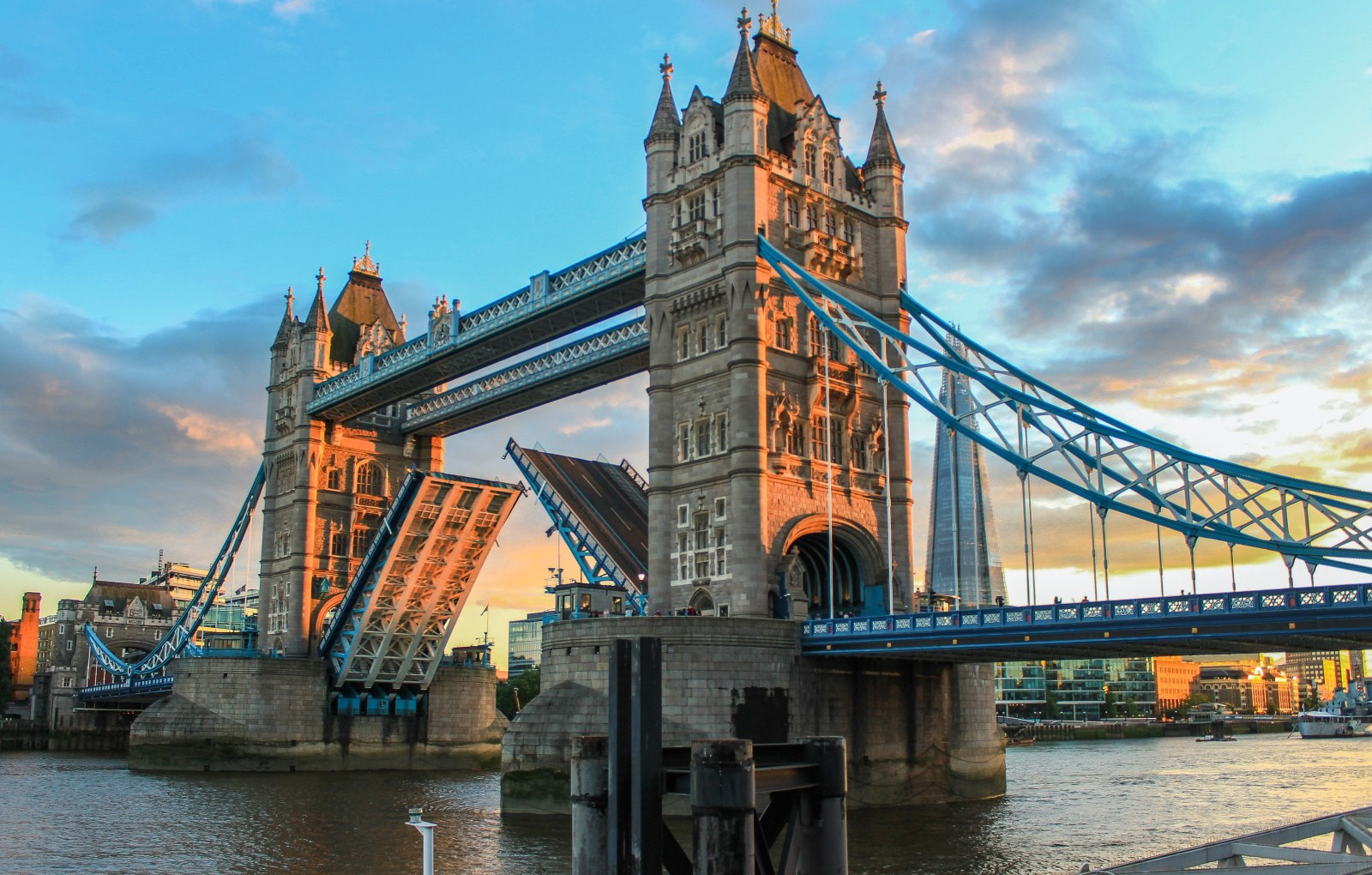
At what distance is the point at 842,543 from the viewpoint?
148ft

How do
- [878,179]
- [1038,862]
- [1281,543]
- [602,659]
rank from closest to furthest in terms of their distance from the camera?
[1038,862]
[1281,543]
[602,659]
[878,179]

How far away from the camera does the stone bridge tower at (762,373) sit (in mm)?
41719

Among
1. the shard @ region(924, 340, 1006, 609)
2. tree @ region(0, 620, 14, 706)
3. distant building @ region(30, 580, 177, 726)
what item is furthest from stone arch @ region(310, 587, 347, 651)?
the shard @ region(924, 340, 1006, 609)

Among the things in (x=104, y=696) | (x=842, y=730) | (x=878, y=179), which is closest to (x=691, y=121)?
(x=878, y=179)

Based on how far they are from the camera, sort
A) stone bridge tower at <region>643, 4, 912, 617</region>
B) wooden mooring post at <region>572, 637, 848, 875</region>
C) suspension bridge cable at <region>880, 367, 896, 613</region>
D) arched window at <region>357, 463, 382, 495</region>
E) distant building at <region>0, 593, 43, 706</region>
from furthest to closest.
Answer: distant building at <region>0, 593, 43, 706</region> < arched window at <region>357, 463, 382, 495</region> < stone bridge tower at <region>643, 4, 912, 617</region> < suspension bridge cable at <region>880, 367, 896, 613</region> < wooden mooring post at <region>572, 637, 848, 875</region>

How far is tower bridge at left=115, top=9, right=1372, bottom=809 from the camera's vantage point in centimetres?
3534

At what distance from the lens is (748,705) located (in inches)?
1455

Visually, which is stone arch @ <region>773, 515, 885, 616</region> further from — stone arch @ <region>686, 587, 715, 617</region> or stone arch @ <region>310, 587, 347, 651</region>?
stone arch @ <region>310, 587, 347, 651</region>

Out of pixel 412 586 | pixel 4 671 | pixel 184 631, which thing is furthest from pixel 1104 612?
pixel 4 671

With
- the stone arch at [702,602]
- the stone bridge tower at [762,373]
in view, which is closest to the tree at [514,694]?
the stone bridge tower at [762,373]

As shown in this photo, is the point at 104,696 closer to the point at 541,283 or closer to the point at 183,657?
the point at 183,657

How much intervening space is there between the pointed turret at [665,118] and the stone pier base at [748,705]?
1826 cm

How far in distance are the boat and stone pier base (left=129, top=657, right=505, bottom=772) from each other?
302 ft

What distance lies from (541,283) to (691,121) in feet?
31.5
